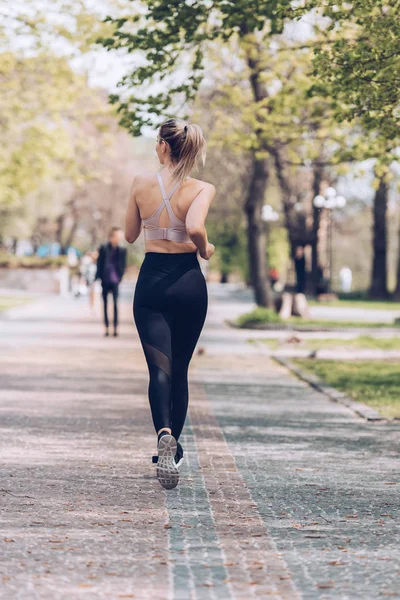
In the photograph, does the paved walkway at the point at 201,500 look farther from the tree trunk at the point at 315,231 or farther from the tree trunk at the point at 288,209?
the tree trunk at the point at 315,231

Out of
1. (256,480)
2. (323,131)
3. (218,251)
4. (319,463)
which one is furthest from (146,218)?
(218,251)

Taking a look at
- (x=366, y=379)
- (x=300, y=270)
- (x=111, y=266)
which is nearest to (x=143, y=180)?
(x=366, y=379)

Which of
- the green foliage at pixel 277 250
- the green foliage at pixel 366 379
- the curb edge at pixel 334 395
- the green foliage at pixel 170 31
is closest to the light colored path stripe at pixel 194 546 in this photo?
the curb edge at pixel 334 395

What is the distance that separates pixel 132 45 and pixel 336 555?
770 centimetres

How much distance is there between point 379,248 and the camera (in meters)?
50.2

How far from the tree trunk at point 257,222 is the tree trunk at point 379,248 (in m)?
18.1

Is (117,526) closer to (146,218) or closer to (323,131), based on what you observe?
(146,218)

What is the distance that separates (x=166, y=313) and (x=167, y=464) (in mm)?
834

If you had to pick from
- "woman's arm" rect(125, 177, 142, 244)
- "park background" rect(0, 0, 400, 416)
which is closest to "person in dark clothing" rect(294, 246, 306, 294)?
"park background" rect(0, 0, 400, 416)

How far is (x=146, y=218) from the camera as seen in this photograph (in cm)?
700

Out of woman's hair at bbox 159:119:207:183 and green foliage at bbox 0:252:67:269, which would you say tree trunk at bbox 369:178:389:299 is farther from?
woman's hair at bbox 159:119:207:183

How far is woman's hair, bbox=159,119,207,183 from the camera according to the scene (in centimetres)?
701

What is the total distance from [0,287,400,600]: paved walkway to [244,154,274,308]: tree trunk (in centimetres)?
1523

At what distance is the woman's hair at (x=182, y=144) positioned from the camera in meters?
7.01
